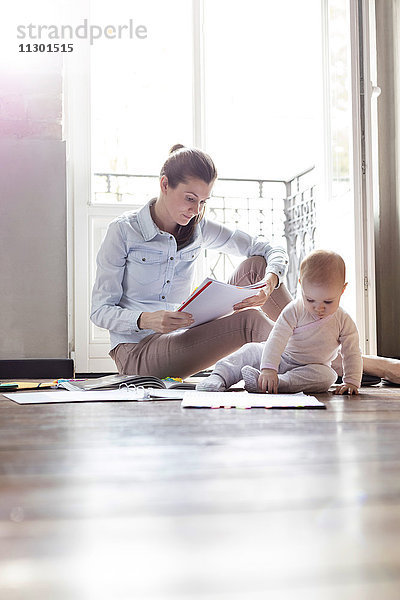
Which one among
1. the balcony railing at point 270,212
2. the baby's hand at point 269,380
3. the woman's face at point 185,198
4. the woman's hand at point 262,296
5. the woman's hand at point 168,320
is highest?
the balcony railing at point 270,212

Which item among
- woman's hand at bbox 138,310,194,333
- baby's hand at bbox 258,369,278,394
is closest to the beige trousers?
woman's hand at bbox 138,310,194,333

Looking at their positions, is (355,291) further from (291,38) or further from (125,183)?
(291,38)

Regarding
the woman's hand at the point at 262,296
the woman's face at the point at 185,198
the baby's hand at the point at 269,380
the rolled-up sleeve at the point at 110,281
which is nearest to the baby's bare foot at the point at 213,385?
the baby's hand at the point at 269,380

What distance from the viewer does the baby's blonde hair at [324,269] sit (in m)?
1.62

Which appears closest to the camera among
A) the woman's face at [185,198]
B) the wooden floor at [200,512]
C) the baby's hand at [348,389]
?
the wooden floor at [200,512]

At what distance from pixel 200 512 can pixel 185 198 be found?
164 centimetres

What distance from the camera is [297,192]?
6.54 metres

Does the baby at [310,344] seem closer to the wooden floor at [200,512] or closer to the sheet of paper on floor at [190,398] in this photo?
the sheet of paper on floor at [190,398]

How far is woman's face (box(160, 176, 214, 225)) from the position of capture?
2.10m

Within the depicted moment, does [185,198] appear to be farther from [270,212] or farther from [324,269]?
[270,212]

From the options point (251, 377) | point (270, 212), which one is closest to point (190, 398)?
point (251, 377)

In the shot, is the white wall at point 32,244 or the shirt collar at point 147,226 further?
the white wall at point 32,244

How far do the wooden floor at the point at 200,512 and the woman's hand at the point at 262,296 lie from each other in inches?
36.5

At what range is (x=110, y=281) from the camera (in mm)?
2152
